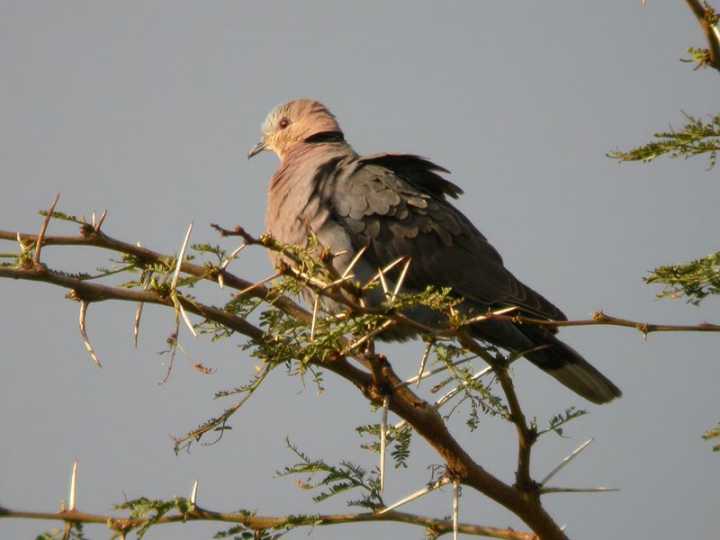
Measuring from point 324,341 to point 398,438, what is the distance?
0.68 metres

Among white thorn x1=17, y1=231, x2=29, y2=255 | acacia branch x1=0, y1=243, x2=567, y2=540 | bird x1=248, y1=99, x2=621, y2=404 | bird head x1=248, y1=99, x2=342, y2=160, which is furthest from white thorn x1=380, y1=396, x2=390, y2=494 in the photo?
bird head x1=248, y1=99, x2=342, y2=160

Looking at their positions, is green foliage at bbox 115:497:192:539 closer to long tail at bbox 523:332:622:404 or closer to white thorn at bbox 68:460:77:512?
white thorn at bbox 68:460:77:512

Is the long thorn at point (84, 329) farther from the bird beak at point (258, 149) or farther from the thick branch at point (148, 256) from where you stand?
the bird beak at point (258, 149)

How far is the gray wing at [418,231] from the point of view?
551 cm

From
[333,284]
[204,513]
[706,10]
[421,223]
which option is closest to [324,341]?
[333,284]

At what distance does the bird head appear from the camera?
716cm

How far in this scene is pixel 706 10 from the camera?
8.45 ft

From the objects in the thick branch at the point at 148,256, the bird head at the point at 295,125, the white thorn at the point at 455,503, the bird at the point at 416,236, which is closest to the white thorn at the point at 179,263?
the thick branch at the point at 148,256

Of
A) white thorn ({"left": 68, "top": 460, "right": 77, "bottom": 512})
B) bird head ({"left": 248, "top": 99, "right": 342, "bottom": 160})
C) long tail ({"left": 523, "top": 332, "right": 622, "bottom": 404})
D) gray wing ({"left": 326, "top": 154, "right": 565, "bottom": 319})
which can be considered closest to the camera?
white thorn ({"left": 68, "top": 460, "right": 77, "bottom": 512})

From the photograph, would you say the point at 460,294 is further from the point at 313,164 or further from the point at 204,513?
the point at 204,513

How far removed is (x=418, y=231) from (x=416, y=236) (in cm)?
3

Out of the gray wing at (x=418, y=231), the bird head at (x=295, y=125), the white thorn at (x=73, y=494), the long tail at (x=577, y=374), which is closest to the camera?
the white thorn at (x=73, y=494)

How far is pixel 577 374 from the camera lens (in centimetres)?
532

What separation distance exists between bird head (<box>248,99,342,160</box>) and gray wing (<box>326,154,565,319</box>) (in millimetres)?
1384
